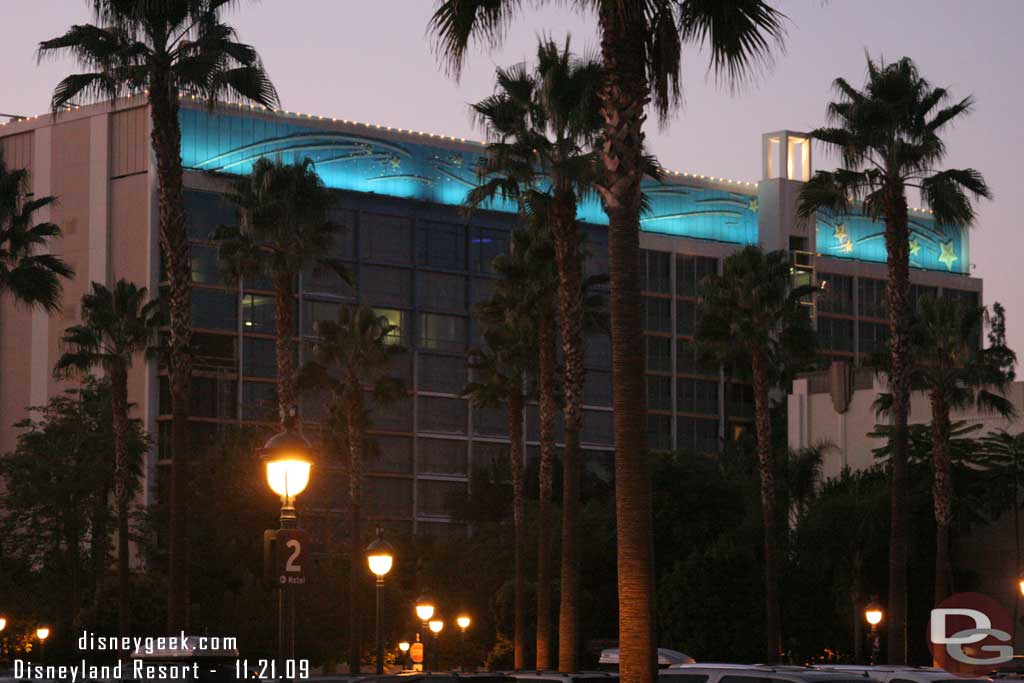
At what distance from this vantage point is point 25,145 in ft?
382

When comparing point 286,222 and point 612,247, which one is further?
point 286,222

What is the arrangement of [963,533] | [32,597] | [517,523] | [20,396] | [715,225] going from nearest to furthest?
[517,523] < [963,533] < [32,597] < [20,396] < [715,225]

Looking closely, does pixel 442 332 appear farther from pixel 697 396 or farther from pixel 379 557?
pixel 379 557

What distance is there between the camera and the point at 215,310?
112312 mm

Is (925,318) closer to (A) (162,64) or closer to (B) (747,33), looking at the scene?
(A) (162,64)

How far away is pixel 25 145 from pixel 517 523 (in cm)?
6626

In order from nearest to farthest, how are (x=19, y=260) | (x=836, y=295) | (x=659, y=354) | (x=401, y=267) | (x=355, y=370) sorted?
(x=19, y=260), (x=355, y=370), (x=401, y=267), (x=659, y=354), (x=836, y=295)

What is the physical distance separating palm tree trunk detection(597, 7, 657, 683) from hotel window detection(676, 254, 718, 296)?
114120 millimetres

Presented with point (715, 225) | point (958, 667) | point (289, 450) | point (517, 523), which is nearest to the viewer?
point (289, 450)

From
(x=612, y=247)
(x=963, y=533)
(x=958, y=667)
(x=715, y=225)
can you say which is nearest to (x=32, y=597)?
(x=963, y=533)

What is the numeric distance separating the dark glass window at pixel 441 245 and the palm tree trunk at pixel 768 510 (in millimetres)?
62349

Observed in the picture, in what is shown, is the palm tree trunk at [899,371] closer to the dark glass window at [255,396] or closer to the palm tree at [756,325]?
the palm tree at [756,325]

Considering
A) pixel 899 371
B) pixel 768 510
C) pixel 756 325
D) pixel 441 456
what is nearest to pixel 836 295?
pixel 441 456

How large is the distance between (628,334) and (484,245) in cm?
10346
